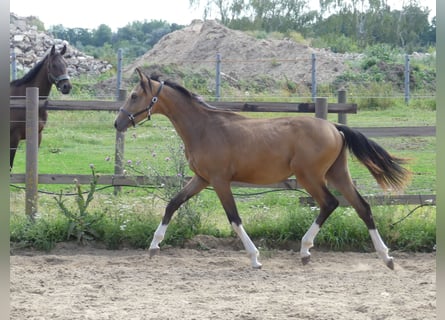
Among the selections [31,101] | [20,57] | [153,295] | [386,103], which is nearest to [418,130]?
[153,295]

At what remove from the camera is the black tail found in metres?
6.22

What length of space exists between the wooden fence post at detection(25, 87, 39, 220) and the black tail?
10.8 ft

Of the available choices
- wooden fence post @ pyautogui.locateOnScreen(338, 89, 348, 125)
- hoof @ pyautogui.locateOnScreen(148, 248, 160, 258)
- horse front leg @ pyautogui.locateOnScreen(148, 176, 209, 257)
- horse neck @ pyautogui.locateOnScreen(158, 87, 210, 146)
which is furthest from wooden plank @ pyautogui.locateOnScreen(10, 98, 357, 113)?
hoof @ pyautogui.locateOnScreen(148, 248, 160, 258)

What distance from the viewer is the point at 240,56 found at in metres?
28.1

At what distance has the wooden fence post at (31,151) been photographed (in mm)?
7113

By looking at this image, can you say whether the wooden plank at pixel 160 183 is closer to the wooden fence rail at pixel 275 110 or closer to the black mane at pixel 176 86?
the wooden fence rail at pixel 275 110

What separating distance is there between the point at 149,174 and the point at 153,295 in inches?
98.9

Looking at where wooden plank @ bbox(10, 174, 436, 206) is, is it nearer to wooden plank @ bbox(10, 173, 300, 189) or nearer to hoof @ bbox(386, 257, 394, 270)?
wooden plank @ bbox(10, 173, 300, 189)

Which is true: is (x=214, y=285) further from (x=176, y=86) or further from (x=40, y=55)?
(x=40, y=55)

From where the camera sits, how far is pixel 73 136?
1395 centimetres

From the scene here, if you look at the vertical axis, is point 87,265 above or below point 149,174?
below

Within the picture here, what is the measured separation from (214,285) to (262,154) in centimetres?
151

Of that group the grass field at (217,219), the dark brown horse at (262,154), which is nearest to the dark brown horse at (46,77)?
the grass field at (217,219)

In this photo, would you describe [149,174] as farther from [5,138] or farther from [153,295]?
[5,138]
